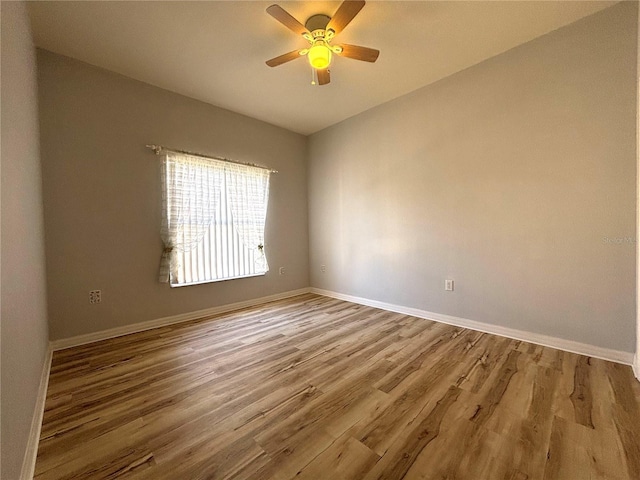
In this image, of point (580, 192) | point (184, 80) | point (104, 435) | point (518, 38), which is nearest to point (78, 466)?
point (104, 435)

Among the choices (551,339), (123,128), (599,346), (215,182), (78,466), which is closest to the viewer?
(78,466)

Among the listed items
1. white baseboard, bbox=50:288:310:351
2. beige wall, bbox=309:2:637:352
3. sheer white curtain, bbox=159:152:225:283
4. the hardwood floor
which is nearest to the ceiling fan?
beige wall, bbox=309:2:637:352

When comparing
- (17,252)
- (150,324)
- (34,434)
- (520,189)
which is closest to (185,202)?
(150,324)

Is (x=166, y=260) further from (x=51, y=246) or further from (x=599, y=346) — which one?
(x=599, y=346)

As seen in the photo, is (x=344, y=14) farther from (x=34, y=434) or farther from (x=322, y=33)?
(x=34, y=434)

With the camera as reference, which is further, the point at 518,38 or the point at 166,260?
the point at 166,260

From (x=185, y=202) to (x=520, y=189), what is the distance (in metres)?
3.56

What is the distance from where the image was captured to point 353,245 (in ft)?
12.3

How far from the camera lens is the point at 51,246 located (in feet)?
7.38

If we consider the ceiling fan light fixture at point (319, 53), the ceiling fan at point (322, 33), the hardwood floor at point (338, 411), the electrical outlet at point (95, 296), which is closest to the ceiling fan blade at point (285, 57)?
the ceiling fan at point (322, 33)

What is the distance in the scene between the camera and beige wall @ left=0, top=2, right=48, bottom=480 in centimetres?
94

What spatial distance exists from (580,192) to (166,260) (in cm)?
404

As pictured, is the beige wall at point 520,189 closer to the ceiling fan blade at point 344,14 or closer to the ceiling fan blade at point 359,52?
the ceiling fan blade at point 359,52

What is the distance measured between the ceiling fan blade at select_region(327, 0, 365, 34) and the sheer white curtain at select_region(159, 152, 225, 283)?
83.9 inches
